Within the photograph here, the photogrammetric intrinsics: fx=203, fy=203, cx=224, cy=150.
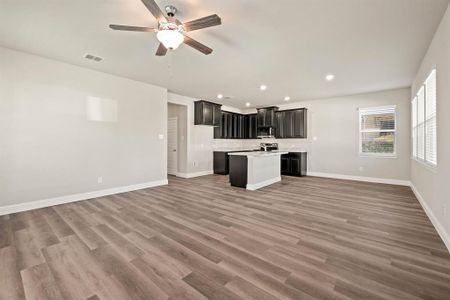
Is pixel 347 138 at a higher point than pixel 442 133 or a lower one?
higher

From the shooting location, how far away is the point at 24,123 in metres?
3.51

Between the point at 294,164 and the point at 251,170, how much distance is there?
2.69 meters

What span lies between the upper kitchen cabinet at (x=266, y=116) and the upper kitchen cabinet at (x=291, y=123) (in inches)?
7.9

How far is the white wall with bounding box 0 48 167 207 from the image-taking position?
3.41 m

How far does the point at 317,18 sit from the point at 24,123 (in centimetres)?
484

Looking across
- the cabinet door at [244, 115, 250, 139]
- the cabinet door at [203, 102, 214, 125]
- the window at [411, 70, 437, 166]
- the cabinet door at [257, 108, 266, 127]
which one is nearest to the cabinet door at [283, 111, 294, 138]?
the cabinet door at [257, 108, 266, 127]

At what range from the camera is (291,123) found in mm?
7496

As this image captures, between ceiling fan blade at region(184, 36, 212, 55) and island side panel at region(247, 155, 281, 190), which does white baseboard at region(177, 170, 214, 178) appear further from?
ceiling fan blade at region(184, 36, 212, 55)

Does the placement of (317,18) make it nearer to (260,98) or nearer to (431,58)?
(431,58)

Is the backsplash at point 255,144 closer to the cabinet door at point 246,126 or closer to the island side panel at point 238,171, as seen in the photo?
the cabinet door at point 246,126

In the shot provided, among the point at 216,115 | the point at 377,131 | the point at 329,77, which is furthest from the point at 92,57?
the point at 377,131

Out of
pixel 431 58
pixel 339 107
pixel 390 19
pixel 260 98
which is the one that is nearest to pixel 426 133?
pixel 431 58

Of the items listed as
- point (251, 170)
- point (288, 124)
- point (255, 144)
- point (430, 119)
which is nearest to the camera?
point (430, 119)

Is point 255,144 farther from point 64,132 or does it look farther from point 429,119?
point 64,132
